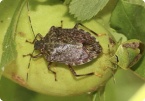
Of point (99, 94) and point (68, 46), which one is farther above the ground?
point (68, 46)

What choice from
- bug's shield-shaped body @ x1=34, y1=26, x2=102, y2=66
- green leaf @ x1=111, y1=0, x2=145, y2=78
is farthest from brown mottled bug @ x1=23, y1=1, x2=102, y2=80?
green leaf @ x1=111, y1=0, x2=145, y2=78

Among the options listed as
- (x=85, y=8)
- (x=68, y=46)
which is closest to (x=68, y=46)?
(x=68, y=46)

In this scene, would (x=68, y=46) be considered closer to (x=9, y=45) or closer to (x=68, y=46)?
(x=68, y=46)

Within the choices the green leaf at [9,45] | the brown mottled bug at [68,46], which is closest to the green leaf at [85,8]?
the brown mottled bug at [68,46]

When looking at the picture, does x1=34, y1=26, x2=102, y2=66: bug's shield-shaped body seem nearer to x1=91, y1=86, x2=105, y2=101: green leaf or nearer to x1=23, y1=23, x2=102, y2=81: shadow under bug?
x1=23, y1=23, x2=102, y2=81: shadow under bug

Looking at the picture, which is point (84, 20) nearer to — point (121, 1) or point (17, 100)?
point (121, 1)

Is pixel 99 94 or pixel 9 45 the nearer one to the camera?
pixel 9 45

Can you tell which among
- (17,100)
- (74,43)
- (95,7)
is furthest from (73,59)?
(17,100)
